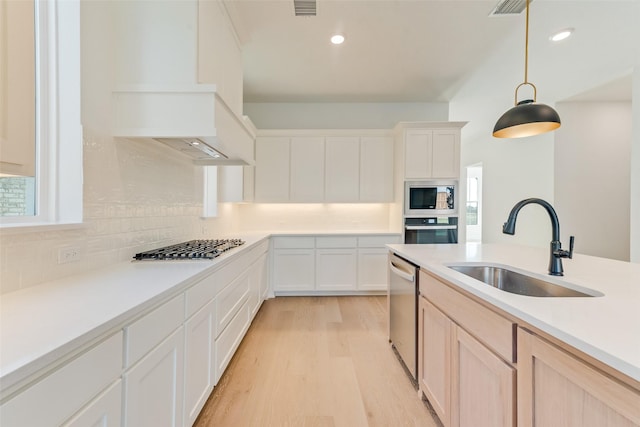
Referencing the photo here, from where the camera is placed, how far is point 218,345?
1722 millimetres

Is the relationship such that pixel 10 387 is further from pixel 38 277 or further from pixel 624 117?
pixel 624 117

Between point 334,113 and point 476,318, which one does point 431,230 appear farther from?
point 476,318

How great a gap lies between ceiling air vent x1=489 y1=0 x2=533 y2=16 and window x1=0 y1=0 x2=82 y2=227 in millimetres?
3003

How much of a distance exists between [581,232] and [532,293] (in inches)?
167

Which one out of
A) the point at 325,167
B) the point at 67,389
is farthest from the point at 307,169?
the point at 67,389

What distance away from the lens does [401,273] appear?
193 cm

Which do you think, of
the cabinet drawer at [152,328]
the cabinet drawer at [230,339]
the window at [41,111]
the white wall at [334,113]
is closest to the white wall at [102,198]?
the window at [41,111]

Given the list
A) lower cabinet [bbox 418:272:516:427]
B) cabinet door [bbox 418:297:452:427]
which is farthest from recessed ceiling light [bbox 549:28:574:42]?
cabinet door [bbox 418:297:452:427]

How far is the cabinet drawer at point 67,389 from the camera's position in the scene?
0.56m

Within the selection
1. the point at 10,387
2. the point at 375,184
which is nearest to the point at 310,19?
the point at 375,184

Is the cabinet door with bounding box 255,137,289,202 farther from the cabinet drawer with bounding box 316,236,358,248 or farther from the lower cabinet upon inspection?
the lower cabinet

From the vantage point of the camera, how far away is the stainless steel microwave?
3.63 metres

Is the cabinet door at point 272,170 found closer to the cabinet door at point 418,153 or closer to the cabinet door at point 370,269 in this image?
the cabinet door at point 370,269

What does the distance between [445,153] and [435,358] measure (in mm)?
2939
